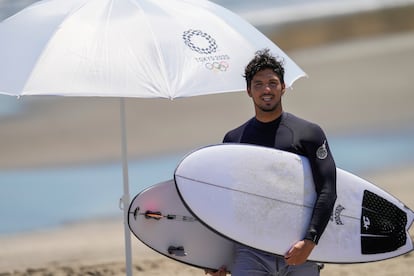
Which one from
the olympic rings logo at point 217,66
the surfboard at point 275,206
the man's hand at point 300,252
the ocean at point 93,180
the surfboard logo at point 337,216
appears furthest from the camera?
the ocean at point 93,180

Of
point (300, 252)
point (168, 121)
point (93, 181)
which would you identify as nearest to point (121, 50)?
point (300, 252)

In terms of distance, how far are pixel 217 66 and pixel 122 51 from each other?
41cm

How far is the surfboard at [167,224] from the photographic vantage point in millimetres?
3836

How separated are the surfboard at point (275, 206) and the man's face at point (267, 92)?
168 mm

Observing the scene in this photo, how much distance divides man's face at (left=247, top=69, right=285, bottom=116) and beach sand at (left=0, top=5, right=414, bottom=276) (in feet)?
11.9

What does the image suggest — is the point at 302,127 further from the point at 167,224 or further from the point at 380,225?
the point at 167,224

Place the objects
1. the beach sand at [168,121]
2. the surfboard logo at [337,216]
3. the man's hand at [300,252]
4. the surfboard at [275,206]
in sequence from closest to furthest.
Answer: the man's hand at [300,252]
the surfboard at [275,206]
the surfboard logo at [337,216]
the beach sand at [168,121]

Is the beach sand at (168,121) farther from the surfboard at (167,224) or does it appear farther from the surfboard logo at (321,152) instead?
the surfboard logo at (321,152)

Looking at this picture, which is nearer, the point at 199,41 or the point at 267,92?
the point at 267,92

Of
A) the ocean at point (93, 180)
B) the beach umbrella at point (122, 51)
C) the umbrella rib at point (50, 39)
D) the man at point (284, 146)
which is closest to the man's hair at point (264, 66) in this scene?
the man at point (284, 146)

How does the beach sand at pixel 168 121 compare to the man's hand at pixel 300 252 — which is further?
the beach sand at pixel 168 121

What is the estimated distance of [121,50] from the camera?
3.97 meters

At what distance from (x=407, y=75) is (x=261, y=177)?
9.72 m

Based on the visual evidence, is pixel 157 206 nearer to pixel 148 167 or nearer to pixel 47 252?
pixel 47 252
